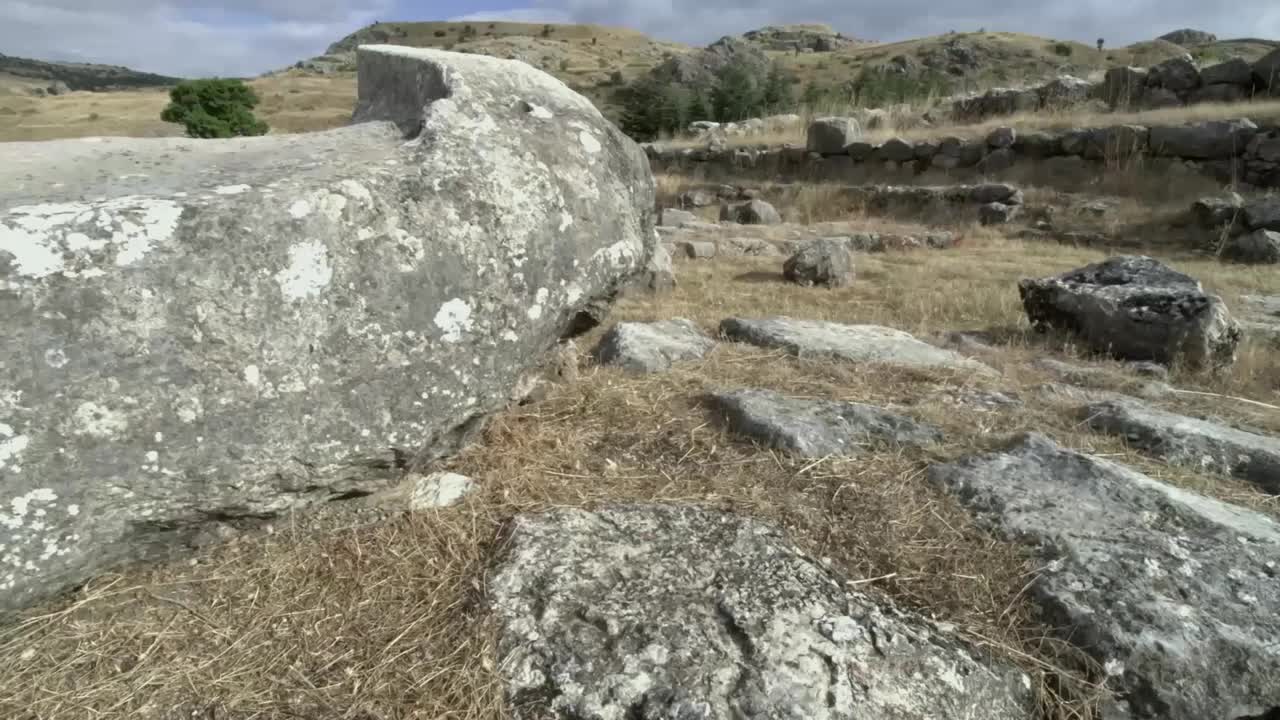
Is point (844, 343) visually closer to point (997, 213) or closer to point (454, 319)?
point (454, 319)

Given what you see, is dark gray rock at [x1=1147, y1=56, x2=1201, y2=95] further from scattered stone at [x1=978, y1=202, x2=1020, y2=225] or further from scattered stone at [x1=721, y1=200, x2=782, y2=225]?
scattered stone at [x1=721, y1=200, x2=782, y2=225]

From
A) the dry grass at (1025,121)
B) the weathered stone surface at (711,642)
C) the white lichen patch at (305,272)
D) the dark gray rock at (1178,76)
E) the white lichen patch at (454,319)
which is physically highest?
the dark gray rock at (1178,76)

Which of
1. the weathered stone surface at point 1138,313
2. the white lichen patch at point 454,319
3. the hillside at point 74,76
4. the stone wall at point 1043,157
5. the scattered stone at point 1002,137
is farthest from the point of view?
the hillside at point 74,76

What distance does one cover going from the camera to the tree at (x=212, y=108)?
1167 inches

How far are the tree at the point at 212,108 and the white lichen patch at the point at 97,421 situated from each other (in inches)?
1249

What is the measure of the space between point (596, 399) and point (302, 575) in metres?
1.30

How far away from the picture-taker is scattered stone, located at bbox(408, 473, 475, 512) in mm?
2221

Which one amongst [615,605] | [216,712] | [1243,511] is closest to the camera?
[216,712]

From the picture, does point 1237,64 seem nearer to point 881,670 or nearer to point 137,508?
point 881,670

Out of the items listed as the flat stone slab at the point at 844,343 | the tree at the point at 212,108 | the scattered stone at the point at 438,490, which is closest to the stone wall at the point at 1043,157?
the flat stone slab at the point at 844,343

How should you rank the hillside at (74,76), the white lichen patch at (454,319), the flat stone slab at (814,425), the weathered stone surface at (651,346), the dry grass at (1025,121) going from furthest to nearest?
the hillside at (74,76), the dry grass at (1025,121), the weathered stone surface at (651,346), the flat stone slab at (814,425), the white lichen patch at (454,319)

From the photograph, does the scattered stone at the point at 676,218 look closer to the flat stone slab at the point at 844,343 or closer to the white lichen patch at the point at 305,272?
the flat stone slab at the point at 844,343

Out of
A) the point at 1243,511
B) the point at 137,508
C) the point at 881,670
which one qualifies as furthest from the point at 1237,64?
the point at 137,508

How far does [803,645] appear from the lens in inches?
68.7
